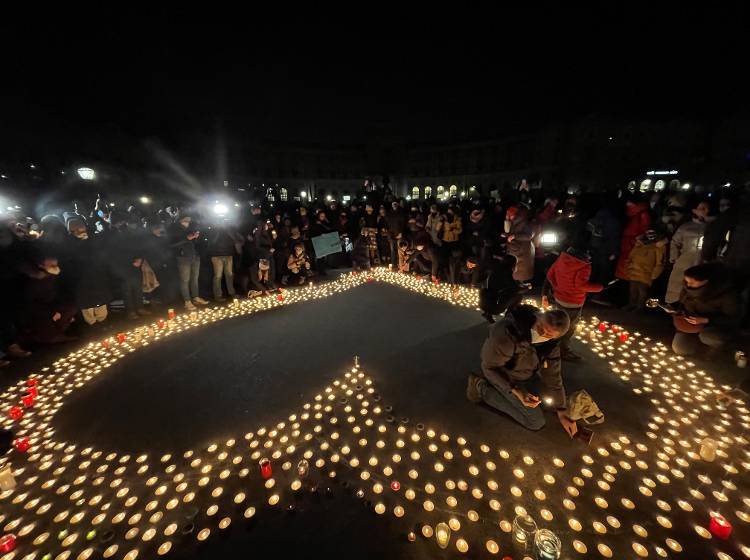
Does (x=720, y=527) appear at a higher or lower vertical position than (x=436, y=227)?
lower

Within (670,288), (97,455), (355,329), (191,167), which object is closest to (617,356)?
(670,288)

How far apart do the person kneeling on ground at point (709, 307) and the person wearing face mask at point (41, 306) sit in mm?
9108

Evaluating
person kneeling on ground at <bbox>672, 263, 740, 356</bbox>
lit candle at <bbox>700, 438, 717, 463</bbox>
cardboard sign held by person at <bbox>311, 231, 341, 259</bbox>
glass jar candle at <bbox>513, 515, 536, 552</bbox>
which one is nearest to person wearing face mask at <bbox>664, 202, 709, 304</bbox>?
person kneeling on ground at <bbox>672, 263, 740, 356</bbox>

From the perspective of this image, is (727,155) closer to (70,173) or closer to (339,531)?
(339,531)

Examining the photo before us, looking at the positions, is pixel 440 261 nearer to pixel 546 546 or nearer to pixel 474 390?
pixel 474 390

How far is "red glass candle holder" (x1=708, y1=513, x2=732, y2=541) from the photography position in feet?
7.27

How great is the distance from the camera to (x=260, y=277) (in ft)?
25.0

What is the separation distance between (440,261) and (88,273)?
23.7ft

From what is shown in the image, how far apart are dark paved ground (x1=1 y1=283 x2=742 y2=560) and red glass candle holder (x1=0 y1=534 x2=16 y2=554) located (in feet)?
2.93

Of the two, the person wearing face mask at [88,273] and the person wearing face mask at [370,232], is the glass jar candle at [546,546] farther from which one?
the person wearing face mask at [370,232]

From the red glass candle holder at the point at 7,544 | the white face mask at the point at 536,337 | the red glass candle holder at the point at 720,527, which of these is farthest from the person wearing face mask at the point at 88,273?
the red glass candle holder at the point at 720,527

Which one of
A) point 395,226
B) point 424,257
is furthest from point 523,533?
point 395,226

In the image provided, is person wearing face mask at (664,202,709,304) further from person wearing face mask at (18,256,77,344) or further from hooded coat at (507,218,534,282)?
person wearing face mask at (18,256,77,344)

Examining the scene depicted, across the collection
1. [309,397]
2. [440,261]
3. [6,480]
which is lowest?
[309,397]
